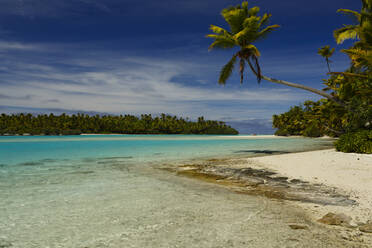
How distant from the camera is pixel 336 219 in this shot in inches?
164

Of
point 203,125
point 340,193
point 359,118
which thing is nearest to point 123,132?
point 203,125

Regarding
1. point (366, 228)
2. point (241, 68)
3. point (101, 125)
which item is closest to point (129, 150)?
point (241, 68)

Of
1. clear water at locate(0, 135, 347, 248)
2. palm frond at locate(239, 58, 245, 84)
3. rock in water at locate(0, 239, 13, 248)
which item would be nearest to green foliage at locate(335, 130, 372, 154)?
palm frond at locate(239, 58, 245, 84)

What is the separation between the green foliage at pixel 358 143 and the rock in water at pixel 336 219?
1098 centimetres

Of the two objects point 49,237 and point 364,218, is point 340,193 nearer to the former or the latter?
point 364,218

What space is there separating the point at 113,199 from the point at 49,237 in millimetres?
2166

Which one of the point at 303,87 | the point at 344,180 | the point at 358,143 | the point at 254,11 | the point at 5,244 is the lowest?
the point at 5,244

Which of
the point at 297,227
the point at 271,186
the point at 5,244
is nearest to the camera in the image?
the point at 5,244

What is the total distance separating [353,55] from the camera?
10.8 metres

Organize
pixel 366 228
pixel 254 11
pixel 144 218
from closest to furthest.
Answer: pixel 366 228 → pixel 144 218 → pixel 254 11

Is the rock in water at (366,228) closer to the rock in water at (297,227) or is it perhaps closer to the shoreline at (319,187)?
the shoreline at (319,187)

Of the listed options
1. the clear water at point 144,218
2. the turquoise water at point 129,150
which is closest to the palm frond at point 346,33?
the turquoise water at point 129,150

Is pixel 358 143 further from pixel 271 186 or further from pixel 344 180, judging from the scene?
pixel 271 186

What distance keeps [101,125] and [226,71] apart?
9617cm
